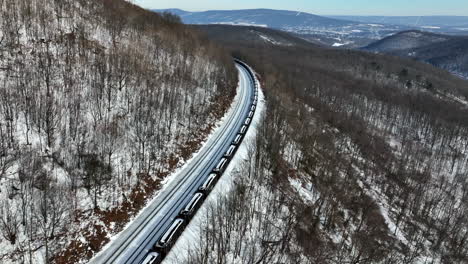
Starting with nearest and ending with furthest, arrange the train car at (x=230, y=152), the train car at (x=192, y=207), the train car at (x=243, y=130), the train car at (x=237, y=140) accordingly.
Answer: the train car at (x=192, y=207), the train car at (x=230, y=152), the train car at (x=237, y=140), the train car at (x=243, y=130)

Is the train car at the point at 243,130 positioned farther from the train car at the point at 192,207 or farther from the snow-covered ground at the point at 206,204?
the train car at the point at 192,207

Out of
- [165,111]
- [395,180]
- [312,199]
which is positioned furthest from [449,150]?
[165,111]

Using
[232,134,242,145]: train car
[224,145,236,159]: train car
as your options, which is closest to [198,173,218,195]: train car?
[224,145,236,159]: train car

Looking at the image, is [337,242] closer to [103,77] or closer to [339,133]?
[103,77]

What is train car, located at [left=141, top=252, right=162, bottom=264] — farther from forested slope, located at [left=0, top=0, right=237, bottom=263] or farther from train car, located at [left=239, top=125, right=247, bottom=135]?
train car, located at [left=239, top=125, right=247, bottom=135]

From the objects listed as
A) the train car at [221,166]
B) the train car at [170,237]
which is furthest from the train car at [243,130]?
the train car at [170,237]

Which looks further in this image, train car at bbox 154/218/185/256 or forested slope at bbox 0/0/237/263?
forested slope at bbox 0/0/237/263
